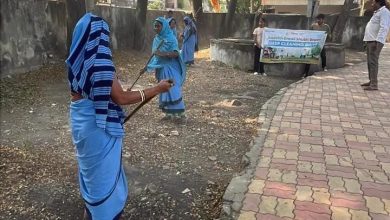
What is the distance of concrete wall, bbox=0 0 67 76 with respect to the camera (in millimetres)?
8656

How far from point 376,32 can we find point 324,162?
4618 millimetres

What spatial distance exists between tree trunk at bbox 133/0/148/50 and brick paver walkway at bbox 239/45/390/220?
7484 millimetres

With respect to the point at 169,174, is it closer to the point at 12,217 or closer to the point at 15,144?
the point at 12,217

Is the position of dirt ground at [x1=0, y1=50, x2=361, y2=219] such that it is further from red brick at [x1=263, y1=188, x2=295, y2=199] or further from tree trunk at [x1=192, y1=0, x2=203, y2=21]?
tree trunk at [x1=192, y1=0, x2=203, y2=21]

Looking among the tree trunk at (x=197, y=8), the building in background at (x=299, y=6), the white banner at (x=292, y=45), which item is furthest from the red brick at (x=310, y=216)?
the building in background at (x=299, y=6)

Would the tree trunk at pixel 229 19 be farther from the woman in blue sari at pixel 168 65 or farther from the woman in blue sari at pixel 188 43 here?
the woman in blue sari at pixel 168 65

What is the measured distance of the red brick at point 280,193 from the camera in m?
3.62

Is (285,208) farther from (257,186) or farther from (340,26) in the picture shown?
(340,26)

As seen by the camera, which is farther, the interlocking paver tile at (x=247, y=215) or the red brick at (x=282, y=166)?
the red brick at (x=282, y=166)

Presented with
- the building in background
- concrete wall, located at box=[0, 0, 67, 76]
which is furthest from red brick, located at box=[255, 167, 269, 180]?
the building in background

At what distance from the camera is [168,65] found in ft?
19.6

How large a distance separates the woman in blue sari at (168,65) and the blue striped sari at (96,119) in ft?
10.9

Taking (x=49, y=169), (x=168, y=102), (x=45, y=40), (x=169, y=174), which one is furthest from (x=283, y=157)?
(x=45, y=40)

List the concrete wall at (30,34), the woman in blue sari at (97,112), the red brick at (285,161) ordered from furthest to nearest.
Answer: the concrete wall at (30,34)
the red brick at (285,161)
the woman in blue sari at (97,112)
